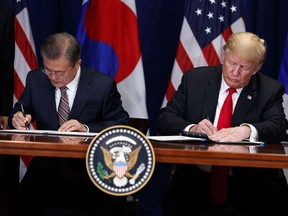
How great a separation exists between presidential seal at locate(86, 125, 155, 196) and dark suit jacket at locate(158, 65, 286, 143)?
918 millimetres

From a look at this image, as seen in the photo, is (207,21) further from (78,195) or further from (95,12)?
(78,195)

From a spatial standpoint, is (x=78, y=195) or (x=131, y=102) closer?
(x=78, y=195)

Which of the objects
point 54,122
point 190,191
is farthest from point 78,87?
point 190,191

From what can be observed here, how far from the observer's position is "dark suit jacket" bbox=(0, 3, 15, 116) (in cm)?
404

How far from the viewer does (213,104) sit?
3604mm

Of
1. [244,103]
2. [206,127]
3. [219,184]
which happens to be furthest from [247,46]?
[219,184]

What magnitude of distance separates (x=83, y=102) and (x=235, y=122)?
92cm

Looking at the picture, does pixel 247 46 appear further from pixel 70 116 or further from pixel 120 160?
pixel 120 160

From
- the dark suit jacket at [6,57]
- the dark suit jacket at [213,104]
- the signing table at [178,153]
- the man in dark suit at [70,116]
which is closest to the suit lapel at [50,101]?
the man in dark suit at [70,116]

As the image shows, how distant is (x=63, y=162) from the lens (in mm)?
3354

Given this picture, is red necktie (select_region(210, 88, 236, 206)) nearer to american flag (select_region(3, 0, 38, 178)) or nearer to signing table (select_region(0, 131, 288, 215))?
signing table (select_region(0, 131, 288, 215))

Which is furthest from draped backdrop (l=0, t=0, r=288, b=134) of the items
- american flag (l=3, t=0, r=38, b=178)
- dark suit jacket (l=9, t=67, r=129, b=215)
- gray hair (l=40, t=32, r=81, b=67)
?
gray hair (l=40, t=32, r=81, b=67)

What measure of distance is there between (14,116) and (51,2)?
1621 mm

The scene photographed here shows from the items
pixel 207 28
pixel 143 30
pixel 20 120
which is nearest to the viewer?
pixel 20 120
